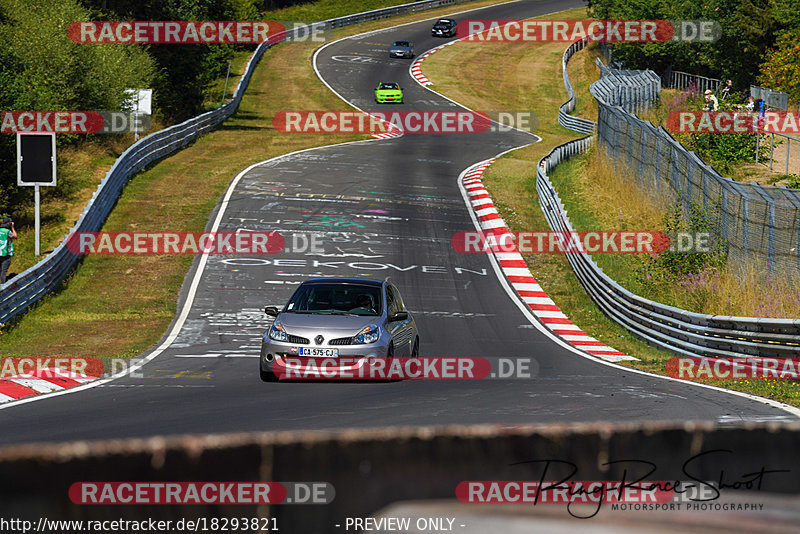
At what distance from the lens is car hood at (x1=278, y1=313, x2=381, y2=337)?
13.7m

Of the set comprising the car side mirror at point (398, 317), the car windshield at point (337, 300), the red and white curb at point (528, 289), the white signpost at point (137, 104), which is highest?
the white signpost at point (137, 104)

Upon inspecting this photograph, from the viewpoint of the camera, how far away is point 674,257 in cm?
2270

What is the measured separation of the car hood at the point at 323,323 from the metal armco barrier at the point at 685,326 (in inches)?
231

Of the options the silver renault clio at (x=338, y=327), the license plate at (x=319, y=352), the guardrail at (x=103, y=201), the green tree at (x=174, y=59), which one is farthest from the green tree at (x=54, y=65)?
the license plate at (x=319, y=352)

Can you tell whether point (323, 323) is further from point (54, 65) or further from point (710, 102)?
point (54, 65)

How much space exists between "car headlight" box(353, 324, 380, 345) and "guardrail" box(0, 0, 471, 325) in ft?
27.3

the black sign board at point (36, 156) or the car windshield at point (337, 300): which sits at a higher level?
the black sign board at point (36, 156)

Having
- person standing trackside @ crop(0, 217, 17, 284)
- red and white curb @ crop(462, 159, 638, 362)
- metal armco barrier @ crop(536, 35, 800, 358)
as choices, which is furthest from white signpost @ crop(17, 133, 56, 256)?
metal armco barrier @ crop(536, 35, 800, 358)

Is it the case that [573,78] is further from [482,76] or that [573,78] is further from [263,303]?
[263,303]

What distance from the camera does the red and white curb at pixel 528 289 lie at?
1969 centimetres

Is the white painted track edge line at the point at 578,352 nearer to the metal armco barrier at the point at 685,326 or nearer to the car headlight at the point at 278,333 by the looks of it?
the metal armco barrier at the point at 685,326

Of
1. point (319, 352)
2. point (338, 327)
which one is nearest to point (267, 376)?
point (319, 352)

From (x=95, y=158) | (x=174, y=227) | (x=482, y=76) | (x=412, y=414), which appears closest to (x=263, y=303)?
(x=174, y=227)

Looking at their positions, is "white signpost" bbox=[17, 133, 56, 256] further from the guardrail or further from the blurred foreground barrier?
the blurred foreground barrier
